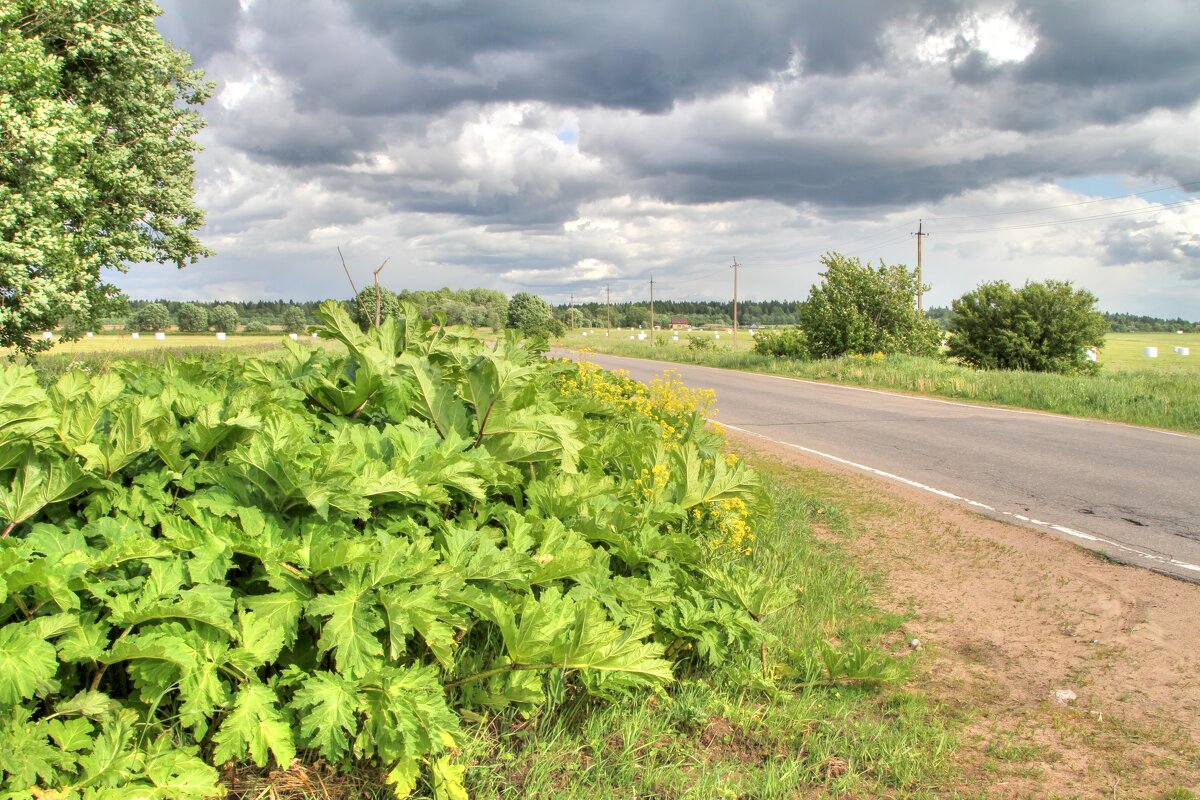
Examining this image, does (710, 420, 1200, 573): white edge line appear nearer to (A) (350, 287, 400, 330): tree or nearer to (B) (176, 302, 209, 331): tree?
(A) (350, 287, 400, 330): tree

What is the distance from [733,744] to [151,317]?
349 feet

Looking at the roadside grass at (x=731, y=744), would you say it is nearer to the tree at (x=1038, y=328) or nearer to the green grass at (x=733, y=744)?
the green grass at (x=733, y=744)

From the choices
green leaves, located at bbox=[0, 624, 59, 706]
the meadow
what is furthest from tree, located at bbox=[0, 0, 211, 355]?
green leaves, located at bbox=[0, 624, 59, 706]

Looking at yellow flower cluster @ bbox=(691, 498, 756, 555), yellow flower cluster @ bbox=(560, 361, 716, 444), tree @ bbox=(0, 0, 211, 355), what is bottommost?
yellow flower cluster @ bbox=(691, 498, 756, 555)

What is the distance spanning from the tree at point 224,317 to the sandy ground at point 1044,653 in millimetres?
93936

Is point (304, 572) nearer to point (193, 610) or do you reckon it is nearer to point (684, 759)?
point (193, 610)

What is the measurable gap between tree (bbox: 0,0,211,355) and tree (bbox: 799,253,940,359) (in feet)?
67.9

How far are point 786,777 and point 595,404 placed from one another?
2766 mm

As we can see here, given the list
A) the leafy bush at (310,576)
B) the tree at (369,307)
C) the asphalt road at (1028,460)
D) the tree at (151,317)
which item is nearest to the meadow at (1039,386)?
the asphalt road at (1028,460)

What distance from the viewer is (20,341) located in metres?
18.0

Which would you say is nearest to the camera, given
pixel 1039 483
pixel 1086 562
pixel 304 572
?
pixel 304 572

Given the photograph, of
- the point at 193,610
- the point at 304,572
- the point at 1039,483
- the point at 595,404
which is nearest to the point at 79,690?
the point at 193,610

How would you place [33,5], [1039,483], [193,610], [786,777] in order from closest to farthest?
1. [193,610]
2. [786,777]
3. [1039,483]
4. [33,5]

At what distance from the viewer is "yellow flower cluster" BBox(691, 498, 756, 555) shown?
455 cm
